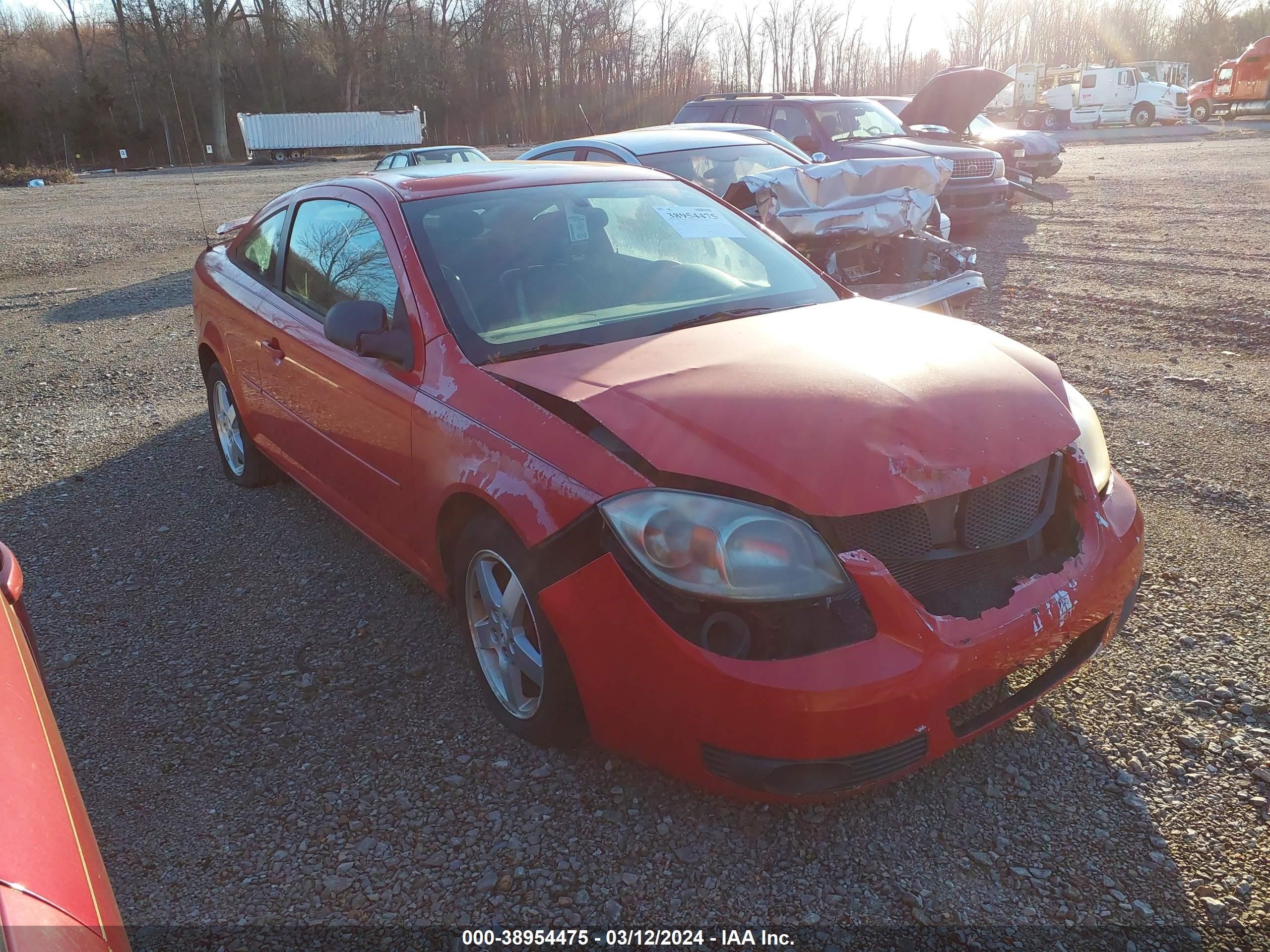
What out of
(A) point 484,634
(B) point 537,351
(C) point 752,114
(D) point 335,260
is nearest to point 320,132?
(C) point 752,114

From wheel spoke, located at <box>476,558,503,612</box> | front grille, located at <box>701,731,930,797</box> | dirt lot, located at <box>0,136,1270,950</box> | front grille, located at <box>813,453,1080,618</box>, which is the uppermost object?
front grille, located at <box>813,453,1080,618</box>

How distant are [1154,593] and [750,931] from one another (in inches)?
86.2

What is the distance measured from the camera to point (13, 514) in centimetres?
476

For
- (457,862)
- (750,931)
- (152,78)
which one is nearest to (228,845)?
(457,862)

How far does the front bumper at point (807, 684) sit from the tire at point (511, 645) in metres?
0.09

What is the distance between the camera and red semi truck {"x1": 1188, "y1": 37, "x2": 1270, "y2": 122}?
35406mm

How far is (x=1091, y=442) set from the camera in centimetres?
283

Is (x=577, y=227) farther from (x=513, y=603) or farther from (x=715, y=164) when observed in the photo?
(x=715, y=164)

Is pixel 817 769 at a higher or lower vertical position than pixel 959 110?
lower

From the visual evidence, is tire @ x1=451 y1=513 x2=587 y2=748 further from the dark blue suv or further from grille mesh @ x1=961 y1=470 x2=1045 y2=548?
the dark blue suv

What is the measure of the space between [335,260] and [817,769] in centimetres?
268

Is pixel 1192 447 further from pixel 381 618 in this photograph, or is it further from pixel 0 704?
pixel 0 704

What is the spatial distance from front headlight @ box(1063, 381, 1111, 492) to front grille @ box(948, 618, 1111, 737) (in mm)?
455

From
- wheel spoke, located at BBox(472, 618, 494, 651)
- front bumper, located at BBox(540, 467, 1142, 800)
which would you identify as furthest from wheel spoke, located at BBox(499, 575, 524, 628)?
front bumper, located at BBox(540, 467, 1142, 800)
